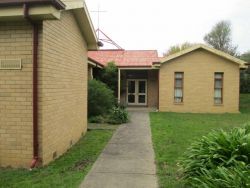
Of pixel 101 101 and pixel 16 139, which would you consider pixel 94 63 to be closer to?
pixel 101 101

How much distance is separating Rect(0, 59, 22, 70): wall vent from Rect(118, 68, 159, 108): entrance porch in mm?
18640

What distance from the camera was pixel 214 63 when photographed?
869 inches

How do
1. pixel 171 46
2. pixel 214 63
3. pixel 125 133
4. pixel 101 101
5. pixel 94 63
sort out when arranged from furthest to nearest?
pixel 171 46
pixel 214 63
pixel 94 63
pixel 101 101
pixel 125 133

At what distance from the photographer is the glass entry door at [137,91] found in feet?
86.2

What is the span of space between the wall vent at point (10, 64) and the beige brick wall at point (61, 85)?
1.73ft

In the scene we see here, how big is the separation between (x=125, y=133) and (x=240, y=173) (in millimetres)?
7963

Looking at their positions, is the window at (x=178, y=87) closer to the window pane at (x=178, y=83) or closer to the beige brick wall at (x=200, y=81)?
the window pane at (x=178, y=83)

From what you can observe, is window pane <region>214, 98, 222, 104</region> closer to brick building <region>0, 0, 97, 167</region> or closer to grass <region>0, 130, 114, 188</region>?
grass <region>0, 130, 114, 188</region>

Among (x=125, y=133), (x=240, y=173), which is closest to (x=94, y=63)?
(x=125, y=133)

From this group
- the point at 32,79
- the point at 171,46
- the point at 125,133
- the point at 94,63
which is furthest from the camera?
the point at 171,46

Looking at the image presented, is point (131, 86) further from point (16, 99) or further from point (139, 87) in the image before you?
point (16, 99)

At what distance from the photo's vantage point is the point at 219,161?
5.41 metres

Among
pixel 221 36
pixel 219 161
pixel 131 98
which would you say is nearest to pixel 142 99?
pixel 131 98

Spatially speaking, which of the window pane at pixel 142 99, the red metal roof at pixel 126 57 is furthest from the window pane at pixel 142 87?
the red metal roof at pixel 126 57
